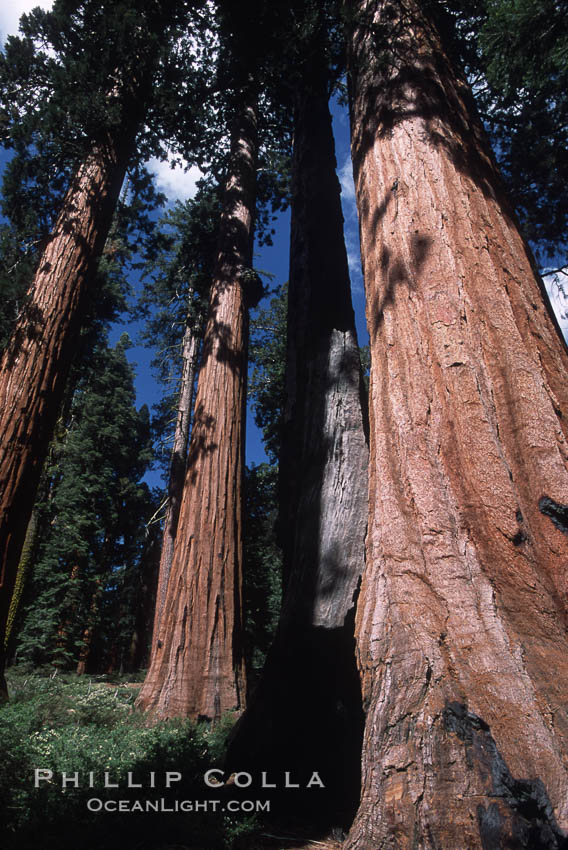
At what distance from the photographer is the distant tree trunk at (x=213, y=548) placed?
468cm

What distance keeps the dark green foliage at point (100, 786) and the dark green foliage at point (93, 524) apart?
9152mm

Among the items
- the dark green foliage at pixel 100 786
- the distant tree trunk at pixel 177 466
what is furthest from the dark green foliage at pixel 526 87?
the distant tree trunk at pixel 177 466

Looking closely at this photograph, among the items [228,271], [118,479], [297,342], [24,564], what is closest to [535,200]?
[228,271]

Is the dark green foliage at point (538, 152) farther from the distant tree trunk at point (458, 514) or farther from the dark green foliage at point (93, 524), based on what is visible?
the dark green foliage at point (93, 524)

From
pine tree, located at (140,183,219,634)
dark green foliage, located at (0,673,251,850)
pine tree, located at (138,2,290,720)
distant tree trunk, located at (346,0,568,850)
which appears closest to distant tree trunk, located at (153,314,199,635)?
pine tree, located at (140,183,219,634)

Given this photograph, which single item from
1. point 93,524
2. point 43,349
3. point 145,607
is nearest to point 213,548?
point 43,349

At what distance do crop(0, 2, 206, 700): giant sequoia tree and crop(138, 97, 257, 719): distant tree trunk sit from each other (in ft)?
5.99

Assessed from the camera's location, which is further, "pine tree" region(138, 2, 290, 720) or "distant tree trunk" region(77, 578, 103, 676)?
"distant tree trunk" region(77, 578, 103, 676)

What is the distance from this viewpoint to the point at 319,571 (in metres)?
3.21

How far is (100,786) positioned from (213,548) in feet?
9.33

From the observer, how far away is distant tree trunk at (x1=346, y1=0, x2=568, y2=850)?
1.22 metres

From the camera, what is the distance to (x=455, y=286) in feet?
6.35

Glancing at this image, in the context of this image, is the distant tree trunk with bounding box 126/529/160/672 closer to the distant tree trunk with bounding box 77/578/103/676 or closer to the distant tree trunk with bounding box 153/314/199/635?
the distant tree trunk with bounding box 77/578/103/676

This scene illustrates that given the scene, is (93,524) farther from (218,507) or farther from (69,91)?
(69,91)
